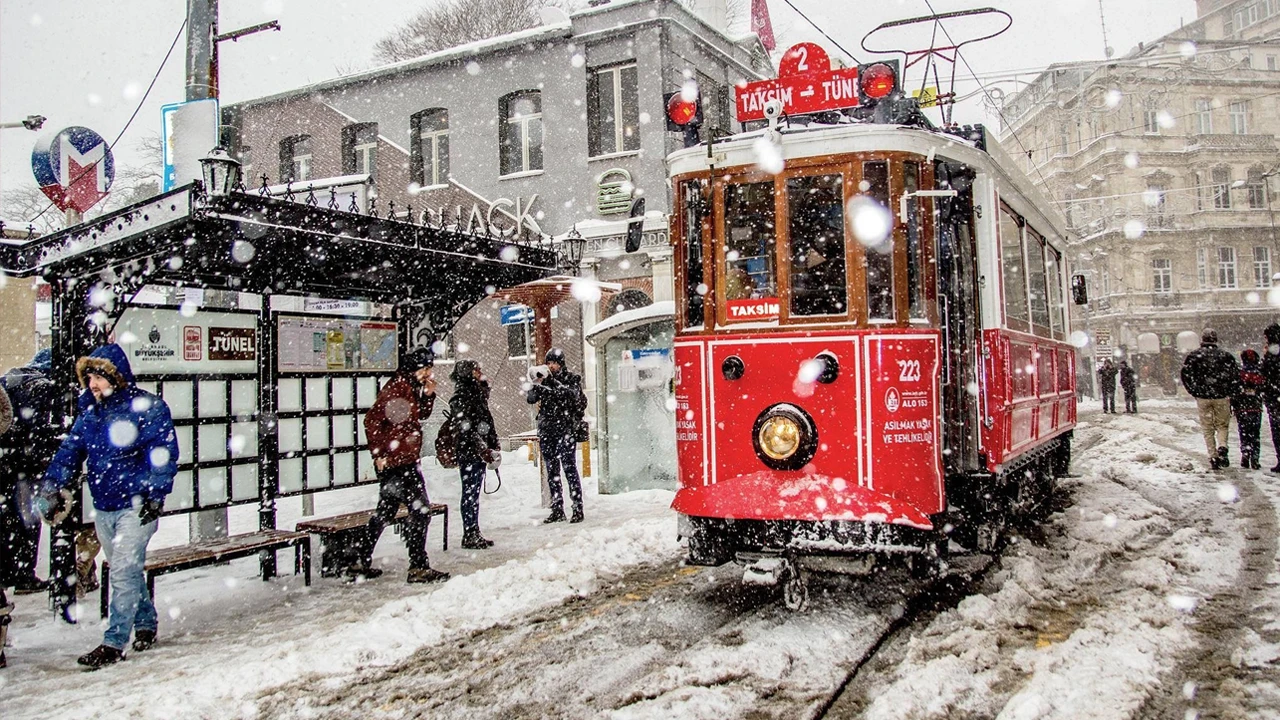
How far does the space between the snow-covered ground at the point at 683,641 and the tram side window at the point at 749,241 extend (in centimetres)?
216

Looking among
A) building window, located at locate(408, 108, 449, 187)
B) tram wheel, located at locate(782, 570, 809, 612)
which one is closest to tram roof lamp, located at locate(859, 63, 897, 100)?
tram wheel, located at locate(782, 570, 809, 612)

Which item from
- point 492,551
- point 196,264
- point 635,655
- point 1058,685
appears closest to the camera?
point 1058,685

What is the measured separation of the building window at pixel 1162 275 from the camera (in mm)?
45594

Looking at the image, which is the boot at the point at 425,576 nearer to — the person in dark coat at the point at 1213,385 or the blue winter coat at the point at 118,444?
the blue winter coat at the point at 118,444

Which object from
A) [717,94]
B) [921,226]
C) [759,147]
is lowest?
[921,226]

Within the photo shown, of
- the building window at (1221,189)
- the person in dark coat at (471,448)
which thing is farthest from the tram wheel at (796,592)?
the building window at (1221,189)

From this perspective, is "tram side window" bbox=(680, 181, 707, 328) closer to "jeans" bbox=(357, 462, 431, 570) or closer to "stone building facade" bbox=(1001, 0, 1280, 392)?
"jeans" bbox=(357, 462, 431, 570)

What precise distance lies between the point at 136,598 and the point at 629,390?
6.87 metres

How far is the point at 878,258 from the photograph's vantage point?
5785 mm

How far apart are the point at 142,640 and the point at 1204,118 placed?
5699 centimetres

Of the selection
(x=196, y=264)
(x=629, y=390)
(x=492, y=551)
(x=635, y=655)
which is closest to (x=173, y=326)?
(x=196, y=264)

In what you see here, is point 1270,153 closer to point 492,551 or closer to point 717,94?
point 717,94

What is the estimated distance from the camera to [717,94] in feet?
69.2

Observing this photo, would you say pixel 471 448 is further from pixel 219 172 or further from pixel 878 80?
pixel 878 80
